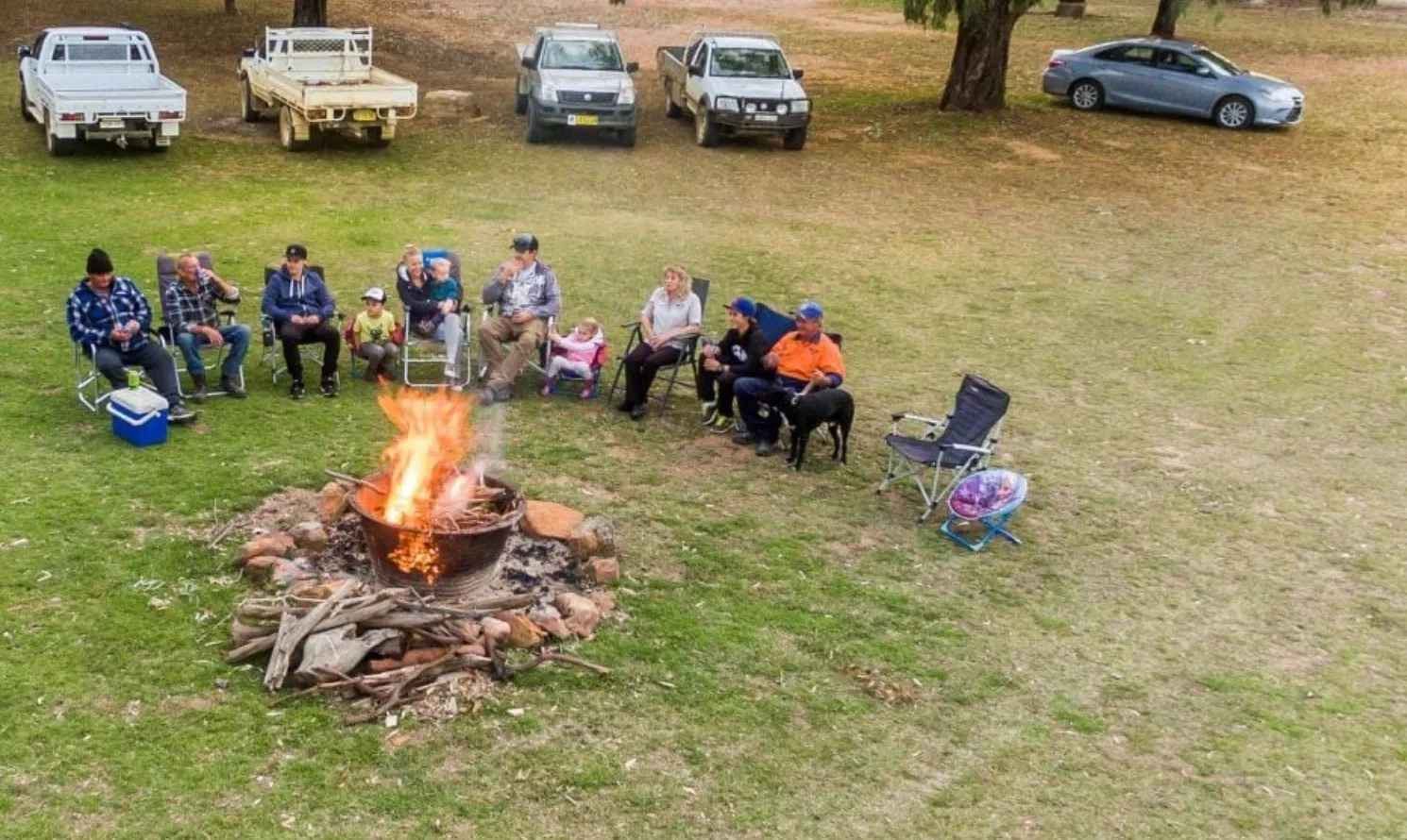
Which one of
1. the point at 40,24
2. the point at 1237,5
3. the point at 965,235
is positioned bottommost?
the point at 965,235

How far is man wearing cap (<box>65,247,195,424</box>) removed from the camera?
9.23 meters

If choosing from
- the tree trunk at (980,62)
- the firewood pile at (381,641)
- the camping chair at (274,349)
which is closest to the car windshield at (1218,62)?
the tree trunk at (980,62)

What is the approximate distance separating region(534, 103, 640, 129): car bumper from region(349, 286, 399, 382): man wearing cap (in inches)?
402

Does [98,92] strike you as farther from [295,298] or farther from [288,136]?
[295,298]

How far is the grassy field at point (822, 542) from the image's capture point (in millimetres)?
5824

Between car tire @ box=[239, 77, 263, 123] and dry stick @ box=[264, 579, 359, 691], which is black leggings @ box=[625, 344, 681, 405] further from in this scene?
car tire @ box=[239, 77, 263, 123]

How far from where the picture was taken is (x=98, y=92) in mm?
17625

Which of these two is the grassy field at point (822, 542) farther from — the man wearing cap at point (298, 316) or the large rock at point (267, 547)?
the man wearing cap at point (298, 316)

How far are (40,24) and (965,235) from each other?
22382 millimetres

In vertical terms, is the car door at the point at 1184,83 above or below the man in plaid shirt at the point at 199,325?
above

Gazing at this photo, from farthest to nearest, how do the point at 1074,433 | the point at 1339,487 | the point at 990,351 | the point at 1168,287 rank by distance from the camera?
the point at 1168,287 < the point at 990,351 < the point at 1074,433 < the point at 1339,487

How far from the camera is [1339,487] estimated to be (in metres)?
9.77

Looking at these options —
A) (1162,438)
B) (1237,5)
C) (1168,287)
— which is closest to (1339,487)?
(1162,438)

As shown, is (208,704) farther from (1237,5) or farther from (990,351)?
(1237,5)
